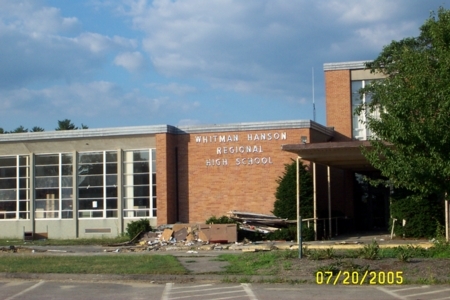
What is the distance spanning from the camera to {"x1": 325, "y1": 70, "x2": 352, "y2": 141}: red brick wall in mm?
37719

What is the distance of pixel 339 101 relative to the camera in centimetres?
3806

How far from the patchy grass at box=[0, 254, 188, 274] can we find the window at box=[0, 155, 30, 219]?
16336 millimetres

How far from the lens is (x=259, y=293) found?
1383 cm

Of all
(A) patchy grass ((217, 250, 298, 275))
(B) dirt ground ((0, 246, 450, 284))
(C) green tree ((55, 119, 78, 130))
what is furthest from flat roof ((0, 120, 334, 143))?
(C) green tree ((55, 119, 78, 130))

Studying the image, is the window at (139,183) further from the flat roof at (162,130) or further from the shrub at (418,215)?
the shrub at (418,215)

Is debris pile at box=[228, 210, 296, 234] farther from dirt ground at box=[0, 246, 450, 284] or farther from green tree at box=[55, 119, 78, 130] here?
green tree at box=[55, 119, 78, 130]

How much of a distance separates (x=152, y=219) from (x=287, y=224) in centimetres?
775

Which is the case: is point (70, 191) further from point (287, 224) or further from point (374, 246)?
point (374, 246)

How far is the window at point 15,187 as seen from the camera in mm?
37531

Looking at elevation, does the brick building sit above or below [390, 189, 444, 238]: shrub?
above

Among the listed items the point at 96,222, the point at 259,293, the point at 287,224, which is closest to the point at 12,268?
the point at 259,293

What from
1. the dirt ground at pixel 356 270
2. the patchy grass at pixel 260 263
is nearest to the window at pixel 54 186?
the patchy grass at pixel 260 263
